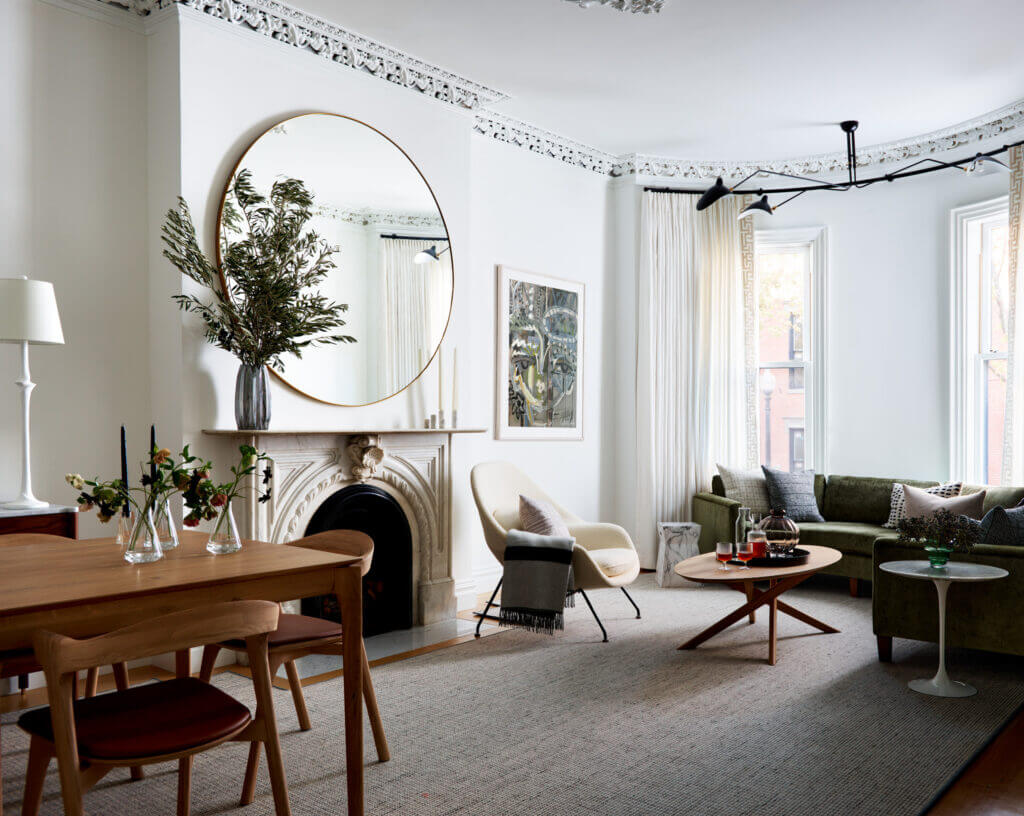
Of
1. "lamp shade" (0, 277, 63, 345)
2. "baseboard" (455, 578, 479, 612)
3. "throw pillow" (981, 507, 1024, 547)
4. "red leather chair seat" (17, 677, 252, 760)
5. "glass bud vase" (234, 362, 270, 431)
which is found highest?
"lamp shade" (0, 277, 63, 345)

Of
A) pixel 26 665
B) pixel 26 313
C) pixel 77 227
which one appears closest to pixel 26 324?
pixel 26 313

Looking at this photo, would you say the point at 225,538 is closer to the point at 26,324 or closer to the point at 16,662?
the point at 16,662

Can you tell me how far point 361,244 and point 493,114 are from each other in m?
1.76

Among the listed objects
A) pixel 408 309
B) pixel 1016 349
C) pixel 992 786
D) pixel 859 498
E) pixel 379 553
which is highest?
pixel 408 309

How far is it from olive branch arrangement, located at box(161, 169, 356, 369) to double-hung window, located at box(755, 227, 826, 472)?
4099mm

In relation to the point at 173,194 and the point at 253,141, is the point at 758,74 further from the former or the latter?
the point at 173,194

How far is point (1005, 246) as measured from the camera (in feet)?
20.1

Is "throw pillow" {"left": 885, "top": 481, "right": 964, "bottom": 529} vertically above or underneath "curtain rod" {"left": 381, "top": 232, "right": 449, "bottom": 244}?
underneath

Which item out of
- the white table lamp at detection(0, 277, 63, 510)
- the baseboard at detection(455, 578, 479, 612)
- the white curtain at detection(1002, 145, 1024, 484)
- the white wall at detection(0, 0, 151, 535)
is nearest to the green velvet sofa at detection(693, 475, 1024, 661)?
the white curtain at detection(1002, 145, 1024, 484)

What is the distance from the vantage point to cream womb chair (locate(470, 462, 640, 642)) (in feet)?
14.9

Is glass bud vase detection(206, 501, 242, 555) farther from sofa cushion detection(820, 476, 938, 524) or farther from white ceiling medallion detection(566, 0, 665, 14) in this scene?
sofa cushion detection(820, 476, 938, 524)

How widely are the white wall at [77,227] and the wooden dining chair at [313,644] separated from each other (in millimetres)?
1500

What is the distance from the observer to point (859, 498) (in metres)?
6.39

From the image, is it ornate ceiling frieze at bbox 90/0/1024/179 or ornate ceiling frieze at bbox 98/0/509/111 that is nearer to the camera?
ornate ceiling frieze at bbox 98/0/509/111
